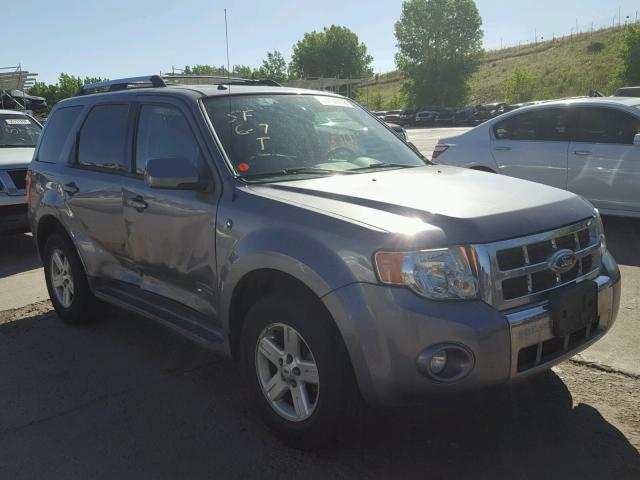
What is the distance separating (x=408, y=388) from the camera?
8.37 ft

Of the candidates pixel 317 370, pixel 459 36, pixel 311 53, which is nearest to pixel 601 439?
pixel 317 370

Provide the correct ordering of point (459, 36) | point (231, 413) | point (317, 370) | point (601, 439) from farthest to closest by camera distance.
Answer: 1. point (459, 36)
2. point (231, 413)
3. point (601, 439)
4. point (317, 370)

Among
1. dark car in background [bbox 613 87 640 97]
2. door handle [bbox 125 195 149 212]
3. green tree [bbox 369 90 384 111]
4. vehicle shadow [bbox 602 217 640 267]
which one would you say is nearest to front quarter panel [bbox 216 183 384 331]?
door handle [bbox 125 195 149 212]

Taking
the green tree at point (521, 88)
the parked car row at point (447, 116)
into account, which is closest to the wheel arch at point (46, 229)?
the parked car row at point (447, 116)

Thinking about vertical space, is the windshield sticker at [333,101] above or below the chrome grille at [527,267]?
above

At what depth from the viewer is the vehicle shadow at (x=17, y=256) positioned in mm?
7293

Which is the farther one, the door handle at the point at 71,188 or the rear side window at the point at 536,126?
the rear side window at the point at 536,126

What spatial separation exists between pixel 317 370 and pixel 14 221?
639 centimetres

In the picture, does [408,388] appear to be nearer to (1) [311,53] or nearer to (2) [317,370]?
(2) [317,370]

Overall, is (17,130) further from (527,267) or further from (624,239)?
(527,267)

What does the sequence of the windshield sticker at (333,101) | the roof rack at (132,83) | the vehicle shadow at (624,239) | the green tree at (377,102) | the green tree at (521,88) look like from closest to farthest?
the windshield sticker at (333,101)
the roof rack at (132,83)
the vehicle shadow at (624,239)
the green tree at (521,88)
the green tree at (377,102)

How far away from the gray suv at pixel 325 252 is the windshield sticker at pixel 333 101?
0.7 inches

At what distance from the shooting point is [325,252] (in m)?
2.72

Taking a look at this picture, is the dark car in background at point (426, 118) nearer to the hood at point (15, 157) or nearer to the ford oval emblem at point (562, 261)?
the hood at point (15, 157)
